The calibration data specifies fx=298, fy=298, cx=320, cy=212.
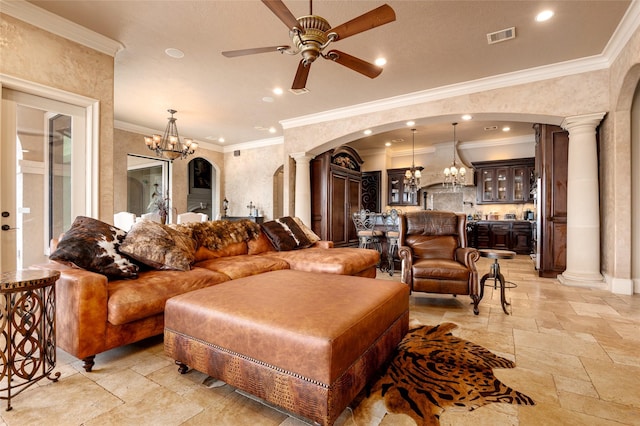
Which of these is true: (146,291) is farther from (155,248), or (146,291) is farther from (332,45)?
(332,45)

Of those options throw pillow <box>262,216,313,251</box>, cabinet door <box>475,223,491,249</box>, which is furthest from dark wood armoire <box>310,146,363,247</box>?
cabinet door <box>475,223,491,249</box>

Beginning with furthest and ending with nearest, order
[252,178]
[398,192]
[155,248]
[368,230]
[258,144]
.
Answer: [398,192], [252,178], [258,144], [368,230], [155,248]

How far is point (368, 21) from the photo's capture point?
2145 millimetres

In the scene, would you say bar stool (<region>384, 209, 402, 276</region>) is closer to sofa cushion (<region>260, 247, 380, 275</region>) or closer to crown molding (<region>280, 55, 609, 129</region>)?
sofa cushion (<region>260, 247, 380, 275</region>)

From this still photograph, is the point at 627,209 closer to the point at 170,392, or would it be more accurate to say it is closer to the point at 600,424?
the point at 600,424

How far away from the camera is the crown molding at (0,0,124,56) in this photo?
2.85 m

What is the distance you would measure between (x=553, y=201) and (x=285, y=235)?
422 cm

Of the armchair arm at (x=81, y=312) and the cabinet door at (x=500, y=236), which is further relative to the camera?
the cabinet door at (x=500, y=236)

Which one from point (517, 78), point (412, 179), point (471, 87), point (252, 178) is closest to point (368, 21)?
point (471, 87)

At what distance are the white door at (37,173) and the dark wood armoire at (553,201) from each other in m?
6.43

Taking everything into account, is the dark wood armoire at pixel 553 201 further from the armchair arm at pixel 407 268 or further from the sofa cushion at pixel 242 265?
the sofa cushion at pixel 242 265

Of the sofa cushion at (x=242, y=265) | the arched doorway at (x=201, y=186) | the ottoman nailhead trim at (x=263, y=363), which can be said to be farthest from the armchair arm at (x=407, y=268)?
the arched doorway at (x=201, y=186)

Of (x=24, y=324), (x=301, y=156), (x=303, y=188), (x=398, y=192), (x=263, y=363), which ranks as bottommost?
(x=263, y=363)

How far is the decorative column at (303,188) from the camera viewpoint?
6574mm
